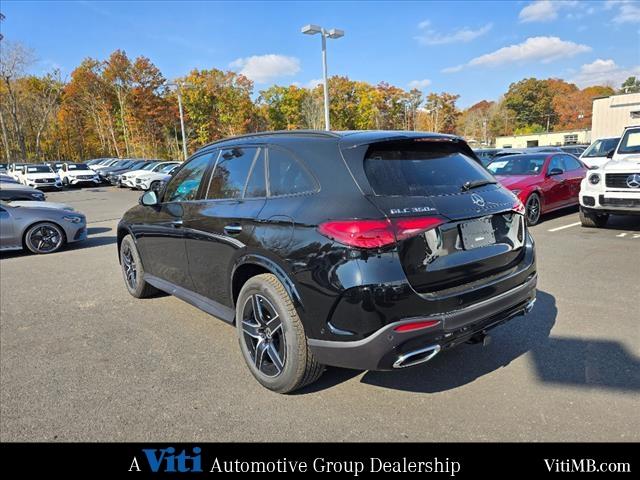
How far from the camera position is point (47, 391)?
3.25 m

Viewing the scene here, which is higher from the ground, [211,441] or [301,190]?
[301,190]

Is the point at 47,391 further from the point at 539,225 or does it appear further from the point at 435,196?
the point at 539,225

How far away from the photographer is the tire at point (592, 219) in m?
8.77

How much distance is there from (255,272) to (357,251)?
98 centimetres

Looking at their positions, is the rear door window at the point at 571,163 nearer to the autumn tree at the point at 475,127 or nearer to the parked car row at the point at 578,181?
the parked car row at the point at 578,181

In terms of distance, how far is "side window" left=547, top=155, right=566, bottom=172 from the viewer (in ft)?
32.9

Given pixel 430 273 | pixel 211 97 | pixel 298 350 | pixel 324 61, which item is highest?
pixel 211 97

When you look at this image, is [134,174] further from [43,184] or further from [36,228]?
[36,228]

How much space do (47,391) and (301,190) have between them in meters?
2.36

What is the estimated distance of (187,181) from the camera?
14.3 feet

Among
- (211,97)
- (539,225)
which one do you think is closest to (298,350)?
(539,225)

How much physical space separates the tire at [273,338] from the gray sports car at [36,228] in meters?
7.02
